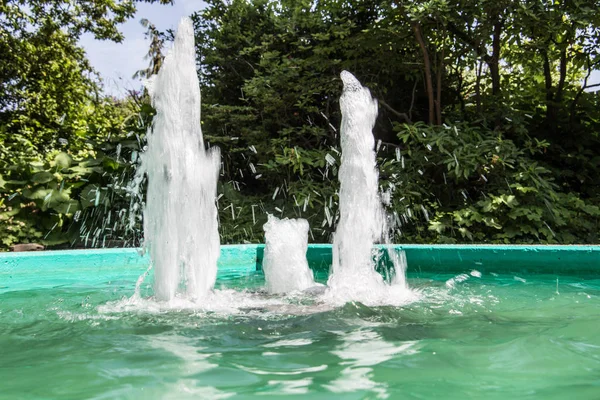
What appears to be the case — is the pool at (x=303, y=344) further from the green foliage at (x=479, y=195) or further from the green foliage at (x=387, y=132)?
the green foliage at (x=387, y=132)

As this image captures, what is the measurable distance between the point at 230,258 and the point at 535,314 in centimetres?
346

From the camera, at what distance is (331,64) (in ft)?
27.5

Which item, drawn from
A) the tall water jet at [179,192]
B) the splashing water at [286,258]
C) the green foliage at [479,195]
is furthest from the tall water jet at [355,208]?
the green foliage at [479,195]

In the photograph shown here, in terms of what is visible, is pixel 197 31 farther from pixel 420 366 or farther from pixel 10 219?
pixel 420 366

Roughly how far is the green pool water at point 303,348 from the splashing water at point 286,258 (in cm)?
47

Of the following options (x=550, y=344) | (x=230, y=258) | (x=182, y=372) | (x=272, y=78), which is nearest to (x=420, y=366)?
(x=550, y=344)

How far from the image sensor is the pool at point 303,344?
1.79m

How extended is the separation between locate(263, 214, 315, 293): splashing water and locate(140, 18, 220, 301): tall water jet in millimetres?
470

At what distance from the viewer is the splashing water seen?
4160 millimetres

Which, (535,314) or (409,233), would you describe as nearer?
(535,314)

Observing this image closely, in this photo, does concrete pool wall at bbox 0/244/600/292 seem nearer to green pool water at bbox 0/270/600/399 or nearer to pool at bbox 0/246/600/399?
pool at bbox 0/246/600/399

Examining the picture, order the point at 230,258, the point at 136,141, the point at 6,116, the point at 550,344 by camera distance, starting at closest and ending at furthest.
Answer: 1. the point at 550,344
2. the point at 230,258
3. the point at 136,141
4. the point at 6,116

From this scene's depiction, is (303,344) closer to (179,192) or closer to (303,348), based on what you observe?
(303,348)

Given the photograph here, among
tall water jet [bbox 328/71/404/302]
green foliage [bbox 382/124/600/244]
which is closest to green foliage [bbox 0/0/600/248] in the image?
green foliage [bbox 382/124/600/244]
